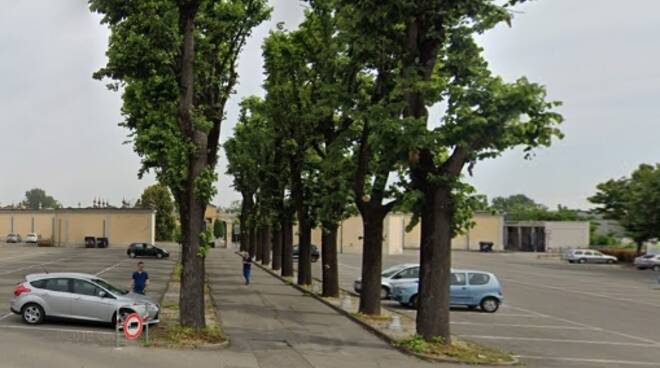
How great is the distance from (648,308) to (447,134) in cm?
2149

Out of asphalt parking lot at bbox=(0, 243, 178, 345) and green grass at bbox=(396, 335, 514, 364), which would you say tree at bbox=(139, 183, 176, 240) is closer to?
asphalt parking lot at bbox=(0, 243, 178, 345)

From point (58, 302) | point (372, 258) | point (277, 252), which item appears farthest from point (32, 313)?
point (277, 252)

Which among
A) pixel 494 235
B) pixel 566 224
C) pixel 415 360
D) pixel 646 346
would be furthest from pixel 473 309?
pixel 566 224

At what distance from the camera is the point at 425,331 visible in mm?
17562

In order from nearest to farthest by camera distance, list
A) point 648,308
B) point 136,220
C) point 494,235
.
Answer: point 648,308
point 136,220
point 494,235

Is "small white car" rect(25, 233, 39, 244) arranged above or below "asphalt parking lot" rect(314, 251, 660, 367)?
above

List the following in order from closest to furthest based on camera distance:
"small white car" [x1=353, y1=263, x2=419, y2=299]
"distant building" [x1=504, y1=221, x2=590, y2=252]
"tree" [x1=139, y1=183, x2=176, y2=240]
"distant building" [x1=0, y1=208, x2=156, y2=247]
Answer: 1. "small white car" [x1=353, y1=263, x2=419, y2=299]
2. "distant building" [x1=0, y1=208, x2=156, y2=247]
3. "distant building" [x1=504, y1=221, x2=590, y2=252]
4. "tree" [x1=139, y1=183, x2=176, y2=240]

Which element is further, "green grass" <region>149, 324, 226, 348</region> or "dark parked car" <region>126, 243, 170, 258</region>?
"dark parked car" <region>126, 243, 170, 258</region>

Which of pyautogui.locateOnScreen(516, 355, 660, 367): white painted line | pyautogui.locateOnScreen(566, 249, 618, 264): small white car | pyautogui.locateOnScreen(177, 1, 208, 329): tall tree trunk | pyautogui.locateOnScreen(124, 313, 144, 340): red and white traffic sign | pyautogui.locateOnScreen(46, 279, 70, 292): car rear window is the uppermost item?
pyautogui.locateOnScreen(177, 1, 208, 329): tall tree trunk

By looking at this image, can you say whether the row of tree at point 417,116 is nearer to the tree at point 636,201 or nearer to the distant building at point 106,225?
the tree at point 636,201

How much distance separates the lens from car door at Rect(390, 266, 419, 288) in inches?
1187

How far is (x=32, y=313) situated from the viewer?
19688 mm

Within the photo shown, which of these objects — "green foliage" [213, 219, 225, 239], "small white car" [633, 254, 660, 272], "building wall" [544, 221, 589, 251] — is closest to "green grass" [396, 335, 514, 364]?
"small white car" [633, 254, 660, 272]

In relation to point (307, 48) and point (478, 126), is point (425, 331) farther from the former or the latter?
point (307, 48)
